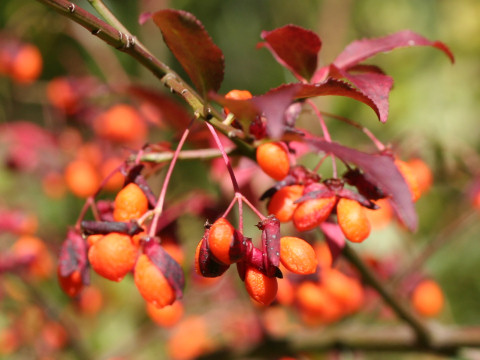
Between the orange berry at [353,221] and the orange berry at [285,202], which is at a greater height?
the orange berry at [285,202]

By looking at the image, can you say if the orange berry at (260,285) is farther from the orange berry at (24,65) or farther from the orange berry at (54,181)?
the orange berry at (24,65)

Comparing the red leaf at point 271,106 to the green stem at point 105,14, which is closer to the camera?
the red leaf at point 271,106

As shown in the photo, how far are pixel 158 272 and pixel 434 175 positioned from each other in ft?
2.71

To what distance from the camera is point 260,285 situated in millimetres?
482

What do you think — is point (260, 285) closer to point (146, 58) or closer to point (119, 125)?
point (146, 58)

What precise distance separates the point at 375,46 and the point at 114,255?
0.39 meters

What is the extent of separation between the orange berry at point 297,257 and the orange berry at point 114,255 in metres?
0.15

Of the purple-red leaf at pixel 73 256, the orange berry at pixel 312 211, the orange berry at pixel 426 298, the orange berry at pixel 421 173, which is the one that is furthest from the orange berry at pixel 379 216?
the purple-red leaf at pixel 73 256

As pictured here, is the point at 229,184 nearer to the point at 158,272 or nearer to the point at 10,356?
the point at 158,272

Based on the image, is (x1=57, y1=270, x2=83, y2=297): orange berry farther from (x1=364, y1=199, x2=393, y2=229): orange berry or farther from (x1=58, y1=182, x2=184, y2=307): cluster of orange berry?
(x1=364, y1=199, x2=393, y2=229): orange berry

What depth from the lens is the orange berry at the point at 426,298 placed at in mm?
1117

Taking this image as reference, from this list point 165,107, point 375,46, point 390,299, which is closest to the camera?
point 375,46

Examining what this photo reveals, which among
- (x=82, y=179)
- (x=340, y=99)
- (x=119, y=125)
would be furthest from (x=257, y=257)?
(x=340, y=99)

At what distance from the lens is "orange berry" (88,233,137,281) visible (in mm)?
511
